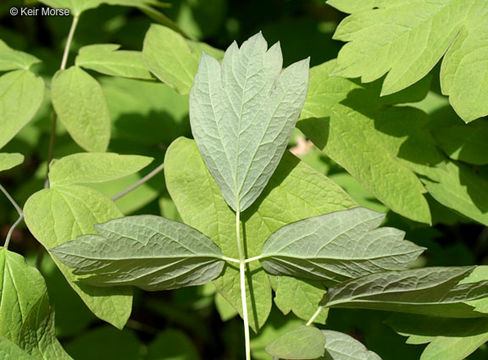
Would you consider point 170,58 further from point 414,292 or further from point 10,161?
point 414,292

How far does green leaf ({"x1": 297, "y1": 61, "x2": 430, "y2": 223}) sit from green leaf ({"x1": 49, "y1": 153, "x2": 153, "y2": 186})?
1.11 feet

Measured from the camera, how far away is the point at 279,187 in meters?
1.04

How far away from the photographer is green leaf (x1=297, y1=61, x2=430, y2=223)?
108cm

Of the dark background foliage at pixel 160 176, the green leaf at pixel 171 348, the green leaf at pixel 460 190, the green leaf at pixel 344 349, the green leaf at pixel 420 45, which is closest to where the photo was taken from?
the green leaf at pixel 344 349

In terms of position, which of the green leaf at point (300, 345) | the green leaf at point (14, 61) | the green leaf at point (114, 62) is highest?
the green leaf at point (114, 62)

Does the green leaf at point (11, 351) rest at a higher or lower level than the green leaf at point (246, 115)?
lower

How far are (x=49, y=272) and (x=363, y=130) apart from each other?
118cm

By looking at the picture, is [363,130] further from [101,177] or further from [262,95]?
[101,177]

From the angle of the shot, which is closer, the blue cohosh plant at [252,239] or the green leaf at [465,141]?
the blue cohosh plant at [252,239]

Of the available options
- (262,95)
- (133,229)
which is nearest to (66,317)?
(133,229)

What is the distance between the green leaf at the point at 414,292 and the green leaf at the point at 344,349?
6 centimetres

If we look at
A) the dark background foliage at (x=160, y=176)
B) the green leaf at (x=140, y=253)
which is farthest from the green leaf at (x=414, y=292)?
the dark background foliage at (x=160, y=176)

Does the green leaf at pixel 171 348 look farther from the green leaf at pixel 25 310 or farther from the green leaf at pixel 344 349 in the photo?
the green leaf at pixel 344 349

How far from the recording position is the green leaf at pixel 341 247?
2.94 feet
